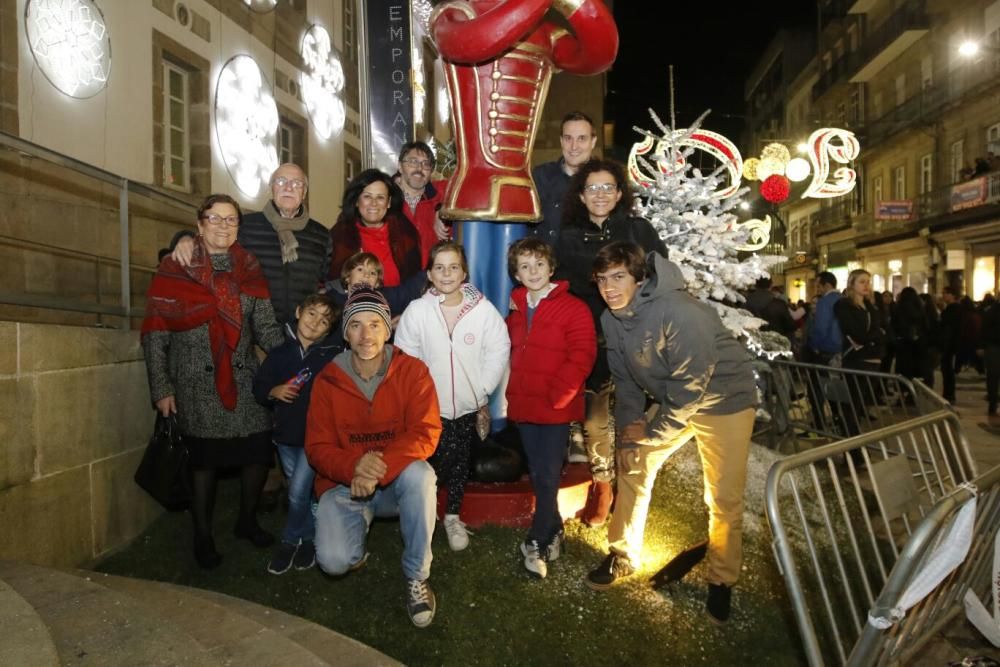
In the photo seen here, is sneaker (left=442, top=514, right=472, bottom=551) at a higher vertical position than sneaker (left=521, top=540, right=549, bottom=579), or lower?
higher

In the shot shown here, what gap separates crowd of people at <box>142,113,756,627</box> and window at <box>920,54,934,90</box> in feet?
98.1

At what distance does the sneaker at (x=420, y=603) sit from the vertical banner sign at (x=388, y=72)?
4232 millimetres

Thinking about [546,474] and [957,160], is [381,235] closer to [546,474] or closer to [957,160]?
[546,474]

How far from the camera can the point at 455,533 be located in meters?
3.81

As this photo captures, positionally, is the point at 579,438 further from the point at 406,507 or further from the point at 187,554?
the point at 187,554

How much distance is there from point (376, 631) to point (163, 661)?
112 cm

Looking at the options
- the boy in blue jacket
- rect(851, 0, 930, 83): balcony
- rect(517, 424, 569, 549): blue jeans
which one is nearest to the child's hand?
the boy in blue jacket

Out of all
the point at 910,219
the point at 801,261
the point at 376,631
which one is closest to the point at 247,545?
the point at 376,631

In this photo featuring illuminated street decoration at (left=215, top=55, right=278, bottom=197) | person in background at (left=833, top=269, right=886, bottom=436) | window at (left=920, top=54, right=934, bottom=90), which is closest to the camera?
person in background at (left=833, top=269, right=886, bottom=436)

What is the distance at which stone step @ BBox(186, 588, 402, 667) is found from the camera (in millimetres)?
2629

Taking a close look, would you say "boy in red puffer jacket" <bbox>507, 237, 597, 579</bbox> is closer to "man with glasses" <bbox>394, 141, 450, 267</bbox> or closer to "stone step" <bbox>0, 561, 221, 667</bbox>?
"man with glasses" <bbox>394, 141, 450, 267</bbox>

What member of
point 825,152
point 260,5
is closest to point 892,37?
point 825,152

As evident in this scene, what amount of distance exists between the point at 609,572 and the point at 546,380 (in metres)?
1.01

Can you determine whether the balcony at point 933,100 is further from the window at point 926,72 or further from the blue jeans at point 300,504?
the blue jeans at point 300,504
